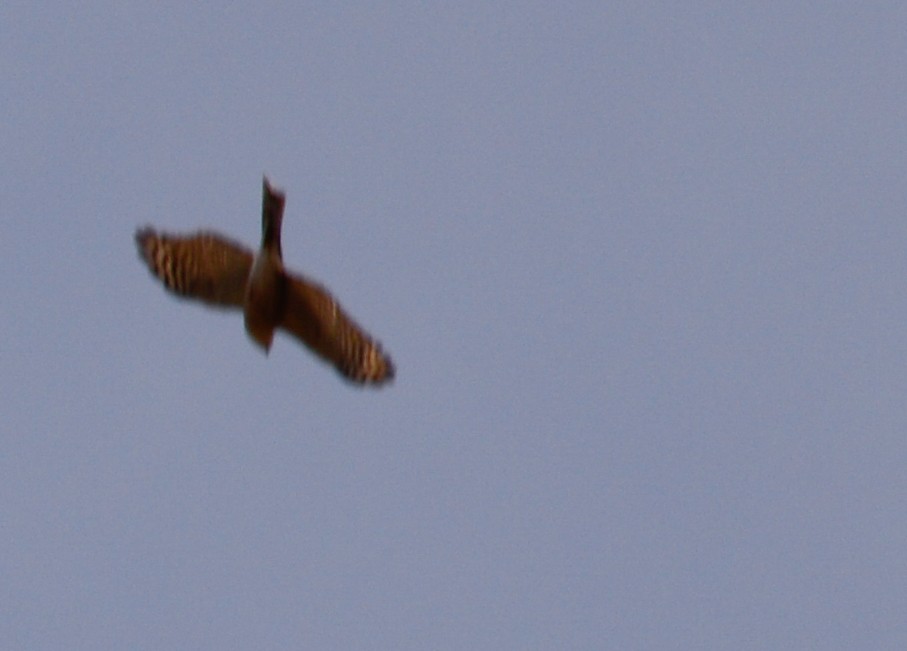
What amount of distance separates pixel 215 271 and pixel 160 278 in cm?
51

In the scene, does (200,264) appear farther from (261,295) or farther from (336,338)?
(336,338)

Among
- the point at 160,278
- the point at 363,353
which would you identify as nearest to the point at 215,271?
the point at 160,278

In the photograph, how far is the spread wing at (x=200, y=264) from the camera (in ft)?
45.1

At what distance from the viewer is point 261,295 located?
533 inches

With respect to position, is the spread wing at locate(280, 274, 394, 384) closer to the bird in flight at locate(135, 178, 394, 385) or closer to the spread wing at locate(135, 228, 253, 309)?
the bird in flight at locate(135, 178, 394, 385)

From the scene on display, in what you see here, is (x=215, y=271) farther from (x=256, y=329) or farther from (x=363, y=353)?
(x=363, y=353)

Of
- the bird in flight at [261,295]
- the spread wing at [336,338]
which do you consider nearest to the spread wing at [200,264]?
the bird in flight at [261,295]

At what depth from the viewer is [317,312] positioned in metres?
13.7

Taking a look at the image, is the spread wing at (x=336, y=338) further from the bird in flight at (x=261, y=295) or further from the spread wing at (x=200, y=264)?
the spread wing at (x=200, y=264)

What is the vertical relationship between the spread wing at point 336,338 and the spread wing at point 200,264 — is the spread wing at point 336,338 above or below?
below

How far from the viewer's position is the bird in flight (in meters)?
13.6

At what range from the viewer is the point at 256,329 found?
13773mm

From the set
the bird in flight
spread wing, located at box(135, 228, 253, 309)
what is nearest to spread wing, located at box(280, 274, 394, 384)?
the bird in flight

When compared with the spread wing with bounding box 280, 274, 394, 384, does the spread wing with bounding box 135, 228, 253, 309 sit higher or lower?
higher
